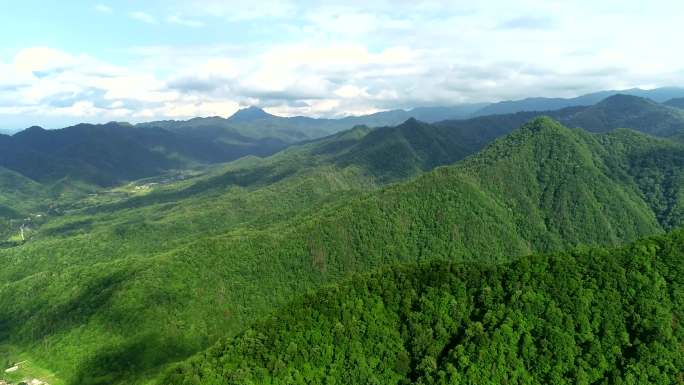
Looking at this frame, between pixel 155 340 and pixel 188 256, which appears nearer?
pixel 155 340

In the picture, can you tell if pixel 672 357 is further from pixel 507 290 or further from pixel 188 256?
pixel 188 256

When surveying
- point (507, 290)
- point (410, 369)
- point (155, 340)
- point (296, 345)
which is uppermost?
point (507, 290)

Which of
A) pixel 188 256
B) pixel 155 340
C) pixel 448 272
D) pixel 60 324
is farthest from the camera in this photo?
pixel 188 256

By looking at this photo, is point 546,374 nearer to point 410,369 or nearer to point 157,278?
point 410,369

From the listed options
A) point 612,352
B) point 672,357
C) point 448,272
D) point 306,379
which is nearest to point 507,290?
point 448,272

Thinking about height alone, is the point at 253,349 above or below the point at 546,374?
above

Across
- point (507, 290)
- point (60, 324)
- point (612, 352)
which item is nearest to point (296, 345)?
point (507, 290)

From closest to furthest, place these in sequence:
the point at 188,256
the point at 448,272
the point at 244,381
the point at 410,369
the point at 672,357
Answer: the point at 672,357 < the point at 244,381 < the point at 410,369 < the point at 448,272 < the point at 188,256
